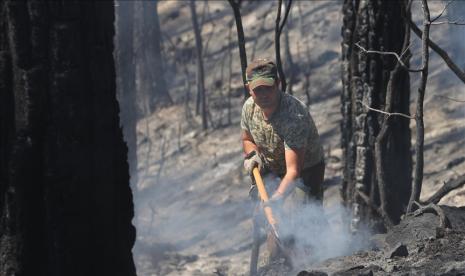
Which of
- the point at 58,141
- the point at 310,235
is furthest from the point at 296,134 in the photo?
the point at 58,141

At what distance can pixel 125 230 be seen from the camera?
3578 mm

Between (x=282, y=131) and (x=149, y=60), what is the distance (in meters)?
13.7

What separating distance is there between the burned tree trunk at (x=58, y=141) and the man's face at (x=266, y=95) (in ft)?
8.25

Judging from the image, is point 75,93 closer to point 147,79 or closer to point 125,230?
point 125,230

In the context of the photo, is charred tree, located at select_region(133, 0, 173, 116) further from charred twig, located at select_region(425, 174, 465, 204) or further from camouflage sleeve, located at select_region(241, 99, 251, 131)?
charred twig, located at select_region(425, 174, 465, 204)

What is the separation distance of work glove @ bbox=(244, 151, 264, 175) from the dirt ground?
835mm

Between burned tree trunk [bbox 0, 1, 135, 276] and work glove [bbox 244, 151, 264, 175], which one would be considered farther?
work glove [bbox 244, 151, 264, 175]

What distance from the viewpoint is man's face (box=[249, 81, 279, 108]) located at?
234 inches

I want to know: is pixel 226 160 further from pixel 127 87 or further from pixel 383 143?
pixel 383 143

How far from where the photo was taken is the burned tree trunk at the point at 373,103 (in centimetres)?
696

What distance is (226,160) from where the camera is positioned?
1400 centimetres

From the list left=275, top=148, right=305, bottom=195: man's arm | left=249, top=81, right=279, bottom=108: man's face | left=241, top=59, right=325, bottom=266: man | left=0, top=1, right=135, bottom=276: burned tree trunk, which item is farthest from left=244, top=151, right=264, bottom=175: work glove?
left=0, top=1, right=135, bottom=276: burned tree trunk

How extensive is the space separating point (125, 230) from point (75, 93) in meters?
0.62

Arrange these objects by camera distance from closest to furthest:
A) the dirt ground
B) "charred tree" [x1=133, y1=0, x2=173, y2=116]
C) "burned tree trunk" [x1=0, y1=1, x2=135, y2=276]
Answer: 1. "burned tree trunk" [x1=0, y1=1, x2=135, y2=276]
2. the dirt ground
3. "charred tree" [x1=133, y1=0, x2=173, y2=116]
